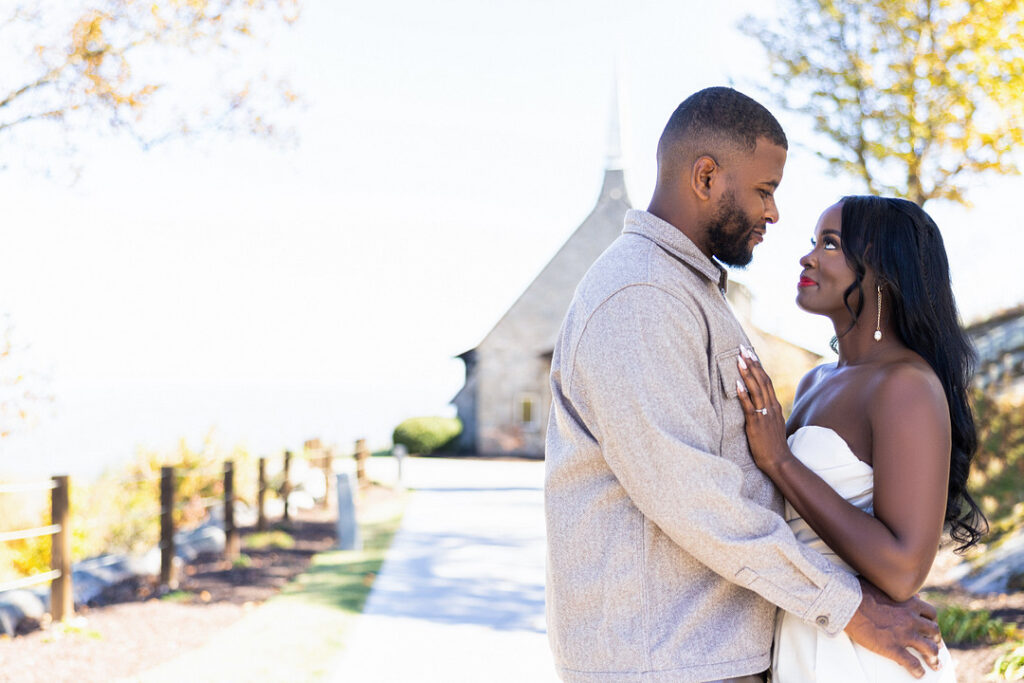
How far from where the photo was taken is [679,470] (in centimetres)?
208

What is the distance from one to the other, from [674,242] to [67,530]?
6.07 metres

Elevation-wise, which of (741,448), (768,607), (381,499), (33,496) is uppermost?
(741,448)

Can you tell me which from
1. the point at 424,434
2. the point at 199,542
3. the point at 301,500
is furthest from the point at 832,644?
the point at 424,434

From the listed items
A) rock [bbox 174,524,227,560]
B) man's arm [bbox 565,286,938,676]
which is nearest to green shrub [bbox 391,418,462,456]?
rock [bbox 174,524,227,560]

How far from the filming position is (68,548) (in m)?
6.95

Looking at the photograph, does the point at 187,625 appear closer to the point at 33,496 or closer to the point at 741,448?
the point at 33,496

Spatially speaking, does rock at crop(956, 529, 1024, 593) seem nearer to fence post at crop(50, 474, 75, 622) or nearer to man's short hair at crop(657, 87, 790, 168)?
man's short hair at crop(657, 87, 790, 168)

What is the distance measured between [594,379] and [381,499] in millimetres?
14399

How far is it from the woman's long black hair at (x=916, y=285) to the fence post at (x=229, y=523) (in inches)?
331

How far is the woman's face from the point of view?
274 cm

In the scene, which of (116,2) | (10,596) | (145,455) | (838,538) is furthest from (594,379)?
(145,455)

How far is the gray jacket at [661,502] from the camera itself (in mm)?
2096

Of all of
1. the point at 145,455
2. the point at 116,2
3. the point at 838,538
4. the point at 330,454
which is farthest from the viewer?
the point at 330,454

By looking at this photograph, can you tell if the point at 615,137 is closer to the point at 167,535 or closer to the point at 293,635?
the point at 167,535
